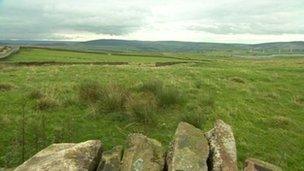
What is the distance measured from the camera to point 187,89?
2453 cm

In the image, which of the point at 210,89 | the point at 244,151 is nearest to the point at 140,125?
the point at 244,151

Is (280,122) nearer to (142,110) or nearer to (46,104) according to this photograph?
(142,110)

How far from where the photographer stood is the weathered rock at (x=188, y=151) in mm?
9672

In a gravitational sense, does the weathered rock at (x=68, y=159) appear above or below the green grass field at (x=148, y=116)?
above

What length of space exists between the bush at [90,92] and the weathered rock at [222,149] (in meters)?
8.61

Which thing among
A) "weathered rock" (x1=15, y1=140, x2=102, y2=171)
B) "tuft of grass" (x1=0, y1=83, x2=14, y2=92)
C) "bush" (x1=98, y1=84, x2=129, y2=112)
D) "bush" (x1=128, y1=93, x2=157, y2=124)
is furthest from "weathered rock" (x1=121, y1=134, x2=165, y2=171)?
"tuft of grass" (x1=0, y1=83, x2=14, y2=92)

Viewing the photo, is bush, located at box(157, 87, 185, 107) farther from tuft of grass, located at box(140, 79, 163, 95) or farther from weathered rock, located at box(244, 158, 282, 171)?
weathered rock, located at box(244, 158, 282, 171)

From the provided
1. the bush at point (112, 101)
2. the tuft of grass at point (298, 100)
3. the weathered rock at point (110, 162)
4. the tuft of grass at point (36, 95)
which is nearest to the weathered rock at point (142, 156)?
the weathered rock at point (110, 162)

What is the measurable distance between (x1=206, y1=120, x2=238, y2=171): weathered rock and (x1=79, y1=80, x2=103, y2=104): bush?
28.2ft

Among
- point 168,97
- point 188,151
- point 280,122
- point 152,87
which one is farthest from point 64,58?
point 188,151

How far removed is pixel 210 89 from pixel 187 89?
2.06 m

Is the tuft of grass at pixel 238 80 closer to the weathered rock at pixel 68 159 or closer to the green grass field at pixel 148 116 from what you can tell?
the green grass field at pixel 148 116

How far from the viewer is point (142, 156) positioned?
33.6 feet

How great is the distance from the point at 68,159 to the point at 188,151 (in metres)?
2.65
